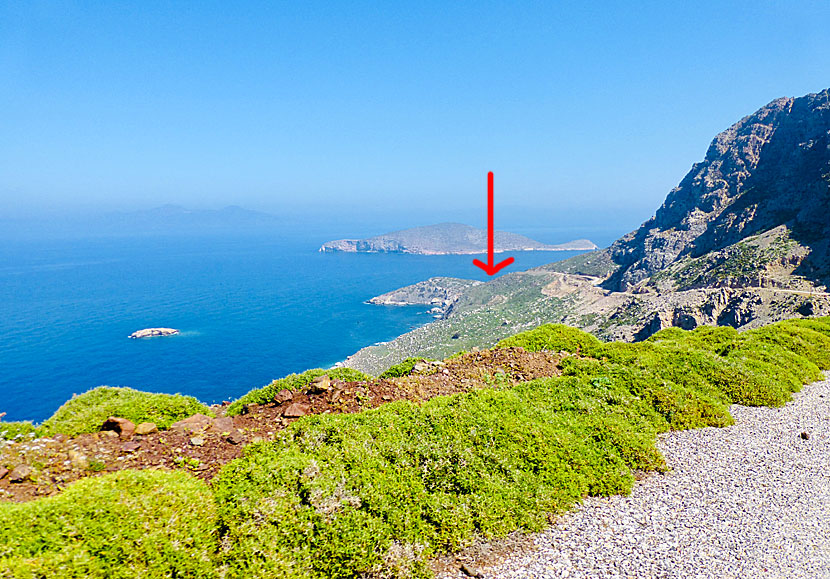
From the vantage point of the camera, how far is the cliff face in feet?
Answer: 359

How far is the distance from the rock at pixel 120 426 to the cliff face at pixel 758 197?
379 feet

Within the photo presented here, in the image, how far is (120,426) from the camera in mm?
9469

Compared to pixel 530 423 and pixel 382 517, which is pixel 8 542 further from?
pixel 530 423

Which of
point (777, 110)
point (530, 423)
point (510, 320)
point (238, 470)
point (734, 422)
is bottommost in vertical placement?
point (510, 320)

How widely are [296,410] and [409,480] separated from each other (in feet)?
13.1

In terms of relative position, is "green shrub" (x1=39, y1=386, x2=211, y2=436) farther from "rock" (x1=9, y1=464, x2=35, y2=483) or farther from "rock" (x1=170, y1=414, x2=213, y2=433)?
"rock" (x1=9, y1=464, x2=35, y2=483)

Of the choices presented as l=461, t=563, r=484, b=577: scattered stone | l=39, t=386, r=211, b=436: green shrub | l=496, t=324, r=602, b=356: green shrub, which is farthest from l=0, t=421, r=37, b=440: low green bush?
l=496, t=324, r=602, b=356: green shrub

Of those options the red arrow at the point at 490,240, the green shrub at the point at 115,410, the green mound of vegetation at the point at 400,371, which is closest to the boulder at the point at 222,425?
the green shrub at the point at 115,410

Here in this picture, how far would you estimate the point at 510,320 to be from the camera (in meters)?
161

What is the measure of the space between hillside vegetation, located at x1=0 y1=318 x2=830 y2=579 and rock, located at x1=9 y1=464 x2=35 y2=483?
1668mm

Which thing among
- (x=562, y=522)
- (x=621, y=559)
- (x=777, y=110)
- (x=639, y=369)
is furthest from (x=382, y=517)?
(x=777, y=110)

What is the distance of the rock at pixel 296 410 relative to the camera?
10875mm

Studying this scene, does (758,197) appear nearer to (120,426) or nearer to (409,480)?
(409,480)

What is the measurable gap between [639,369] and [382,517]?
12.4 m
